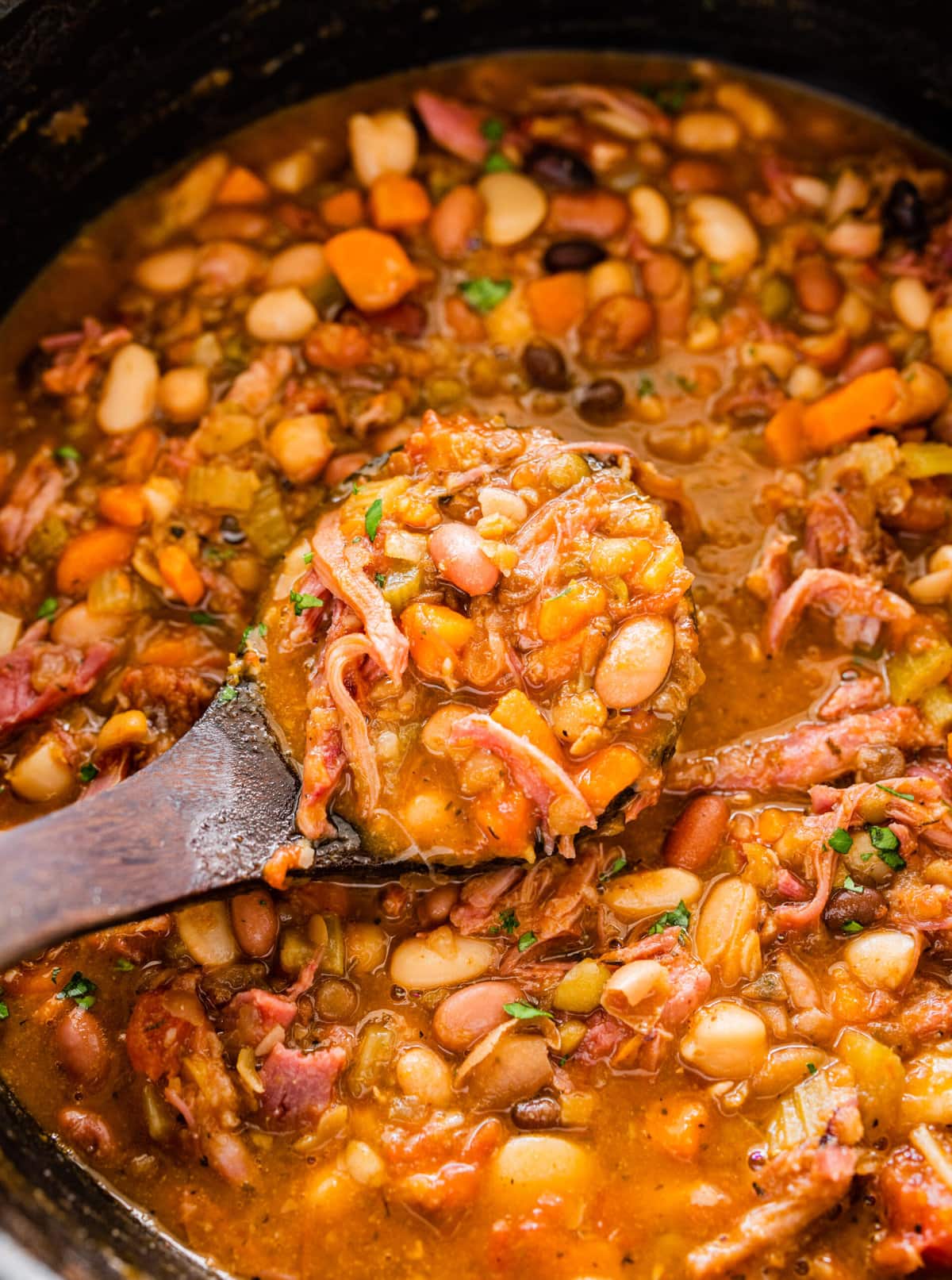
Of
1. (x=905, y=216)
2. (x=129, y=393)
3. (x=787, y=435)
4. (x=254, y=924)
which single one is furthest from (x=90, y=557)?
(x=905, y=216)

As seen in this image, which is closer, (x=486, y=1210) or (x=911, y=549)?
(x=486, y=1210)

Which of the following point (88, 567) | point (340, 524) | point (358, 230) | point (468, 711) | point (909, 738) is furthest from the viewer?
point (358, 230)

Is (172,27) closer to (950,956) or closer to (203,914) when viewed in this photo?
(203,914)

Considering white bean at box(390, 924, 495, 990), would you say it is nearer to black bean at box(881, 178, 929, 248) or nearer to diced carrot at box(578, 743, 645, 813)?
diced carrot at box(578, 743, 645, 813)

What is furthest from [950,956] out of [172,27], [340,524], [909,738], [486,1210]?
[172,27]

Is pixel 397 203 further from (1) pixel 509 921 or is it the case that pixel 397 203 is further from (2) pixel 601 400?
(1) pixel 509 921

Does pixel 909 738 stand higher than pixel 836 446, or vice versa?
pixel 836 446

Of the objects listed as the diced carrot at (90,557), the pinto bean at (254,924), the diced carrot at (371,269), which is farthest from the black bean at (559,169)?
the pinto bean at (254,924)
